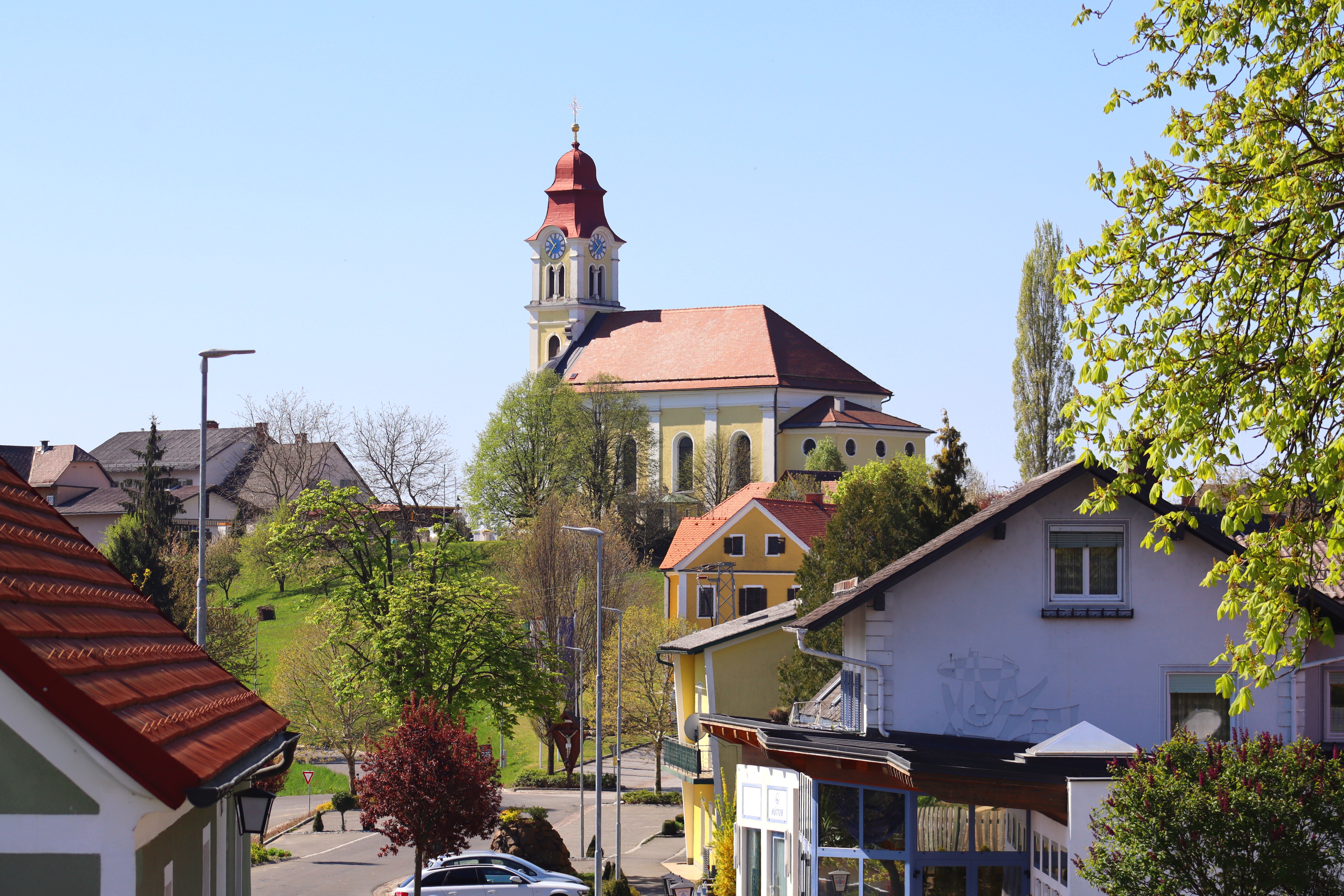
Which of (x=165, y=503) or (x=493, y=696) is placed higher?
(x=165, y=503)

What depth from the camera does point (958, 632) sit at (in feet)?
57.6

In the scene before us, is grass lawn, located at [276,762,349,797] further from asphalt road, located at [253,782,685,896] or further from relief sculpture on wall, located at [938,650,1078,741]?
relief sculpture on wall, located at [938,650,1078,741]

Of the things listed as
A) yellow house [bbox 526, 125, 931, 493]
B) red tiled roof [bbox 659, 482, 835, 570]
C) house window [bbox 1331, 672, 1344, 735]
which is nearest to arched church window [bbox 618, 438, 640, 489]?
yellow house [bbox 526, 125, 931, 493]

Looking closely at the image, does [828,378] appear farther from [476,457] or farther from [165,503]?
[165,503]

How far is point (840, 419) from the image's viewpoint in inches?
4035

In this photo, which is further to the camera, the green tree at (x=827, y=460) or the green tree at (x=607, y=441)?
the green tree at (x=607, y=441)

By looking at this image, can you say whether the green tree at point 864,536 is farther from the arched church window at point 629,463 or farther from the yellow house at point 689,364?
the yellow house at point 689,364

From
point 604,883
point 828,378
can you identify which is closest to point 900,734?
point 604,883

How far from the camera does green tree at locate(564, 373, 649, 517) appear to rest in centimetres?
9575

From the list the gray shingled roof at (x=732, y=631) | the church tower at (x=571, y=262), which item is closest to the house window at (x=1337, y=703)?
the gray shingled roof at (x=732, y=631)

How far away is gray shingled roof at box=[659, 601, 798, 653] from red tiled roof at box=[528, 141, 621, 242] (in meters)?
86.6

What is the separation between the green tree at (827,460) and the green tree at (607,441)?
1240cm

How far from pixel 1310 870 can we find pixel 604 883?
21.8 m

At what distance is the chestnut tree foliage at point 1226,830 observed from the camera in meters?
10.8
